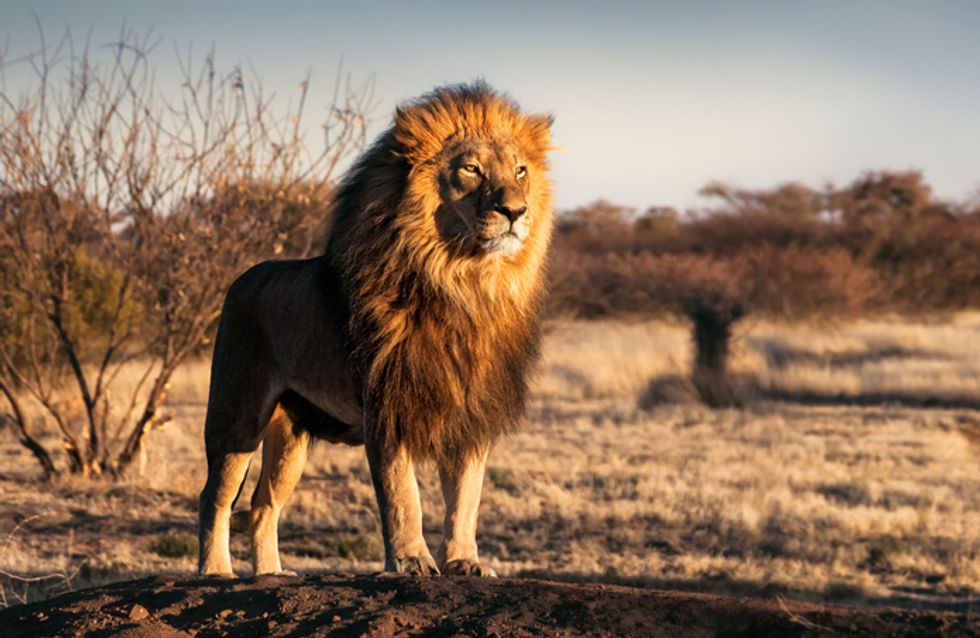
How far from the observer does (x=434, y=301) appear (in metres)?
5.38

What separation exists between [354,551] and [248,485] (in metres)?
3.65

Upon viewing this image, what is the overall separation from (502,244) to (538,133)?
0.76 metres

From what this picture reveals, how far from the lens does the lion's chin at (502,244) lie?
520cm

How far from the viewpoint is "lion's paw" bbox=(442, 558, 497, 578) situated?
509cm

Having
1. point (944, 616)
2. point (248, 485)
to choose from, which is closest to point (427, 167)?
point (944, 616)

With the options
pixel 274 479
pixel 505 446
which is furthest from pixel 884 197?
pixel 274 479

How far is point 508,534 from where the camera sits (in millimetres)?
11195

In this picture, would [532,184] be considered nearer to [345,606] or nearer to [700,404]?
[345,606]

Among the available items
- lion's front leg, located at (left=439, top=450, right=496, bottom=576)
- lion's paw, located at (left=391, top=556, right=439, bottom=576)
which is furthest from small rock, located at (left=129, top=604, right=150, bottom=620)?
lion's front leg, located at (left=439, top=450, right=496, bottom=576)

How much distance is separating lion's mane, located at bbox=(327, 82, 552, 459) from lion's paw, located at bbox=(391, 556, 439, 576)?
0.45 m

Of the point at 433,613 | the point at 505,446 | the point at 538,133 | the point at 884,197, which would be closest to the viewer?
the point at 433,613

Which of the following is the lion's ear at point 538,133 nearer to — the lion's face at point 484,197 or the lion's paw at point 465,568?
the lion's face at point 484,197

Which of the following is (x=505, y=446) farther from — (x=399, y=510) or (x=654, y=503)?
(x=399, y=510)

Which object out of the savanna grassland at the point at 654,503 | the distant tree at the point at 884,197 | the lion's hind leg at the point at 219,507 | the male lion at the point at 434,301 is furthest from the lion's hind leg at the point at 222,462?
the distant tree at the point at 884,197
